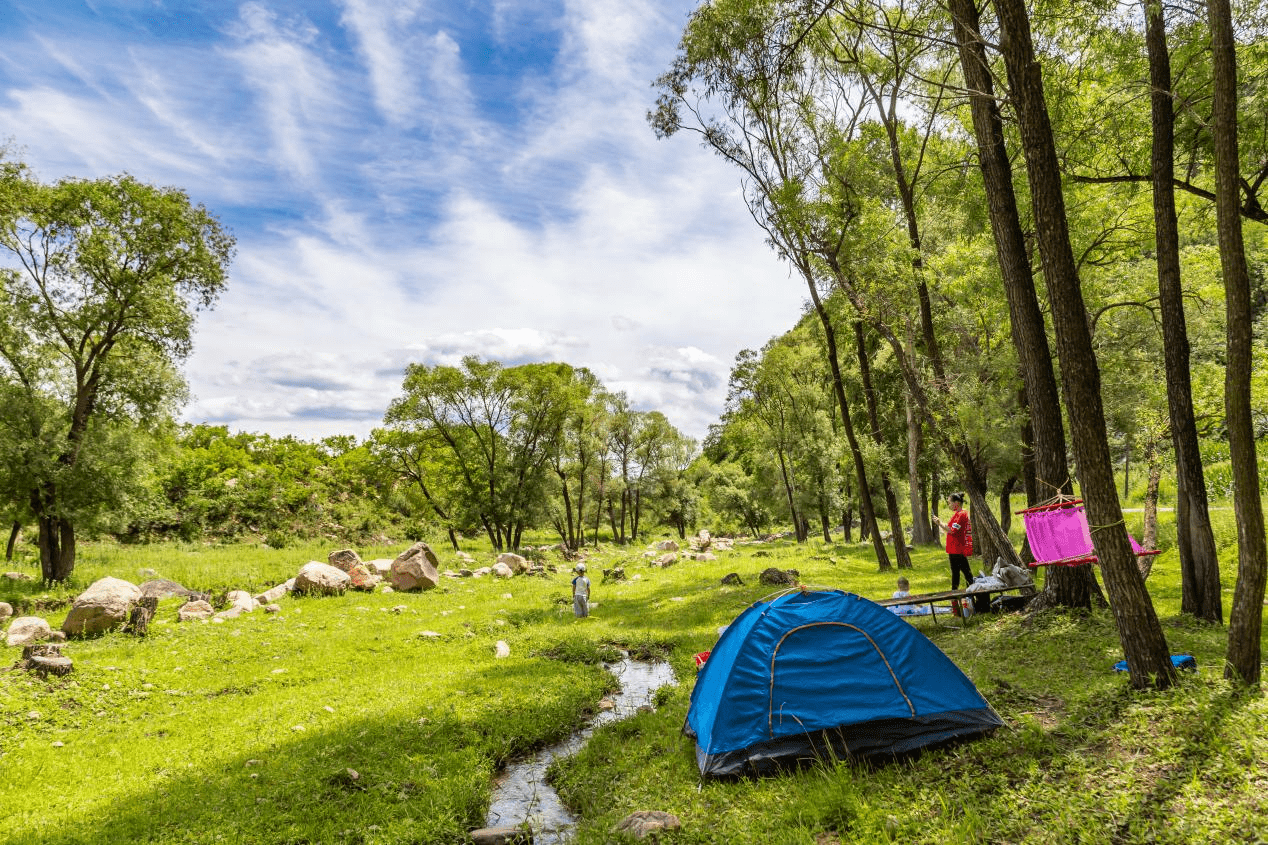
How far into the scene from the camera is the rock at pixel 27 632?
1225 centimetres

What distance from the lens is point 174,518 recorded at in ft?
114

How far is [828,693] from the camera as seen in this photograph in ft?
24.1

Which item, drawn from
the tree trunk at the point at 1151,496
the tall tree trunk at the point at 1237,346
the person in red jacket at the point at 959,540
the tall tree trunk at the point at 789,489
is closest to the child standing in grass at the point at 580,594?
the person in red jacket at the point at 959,540

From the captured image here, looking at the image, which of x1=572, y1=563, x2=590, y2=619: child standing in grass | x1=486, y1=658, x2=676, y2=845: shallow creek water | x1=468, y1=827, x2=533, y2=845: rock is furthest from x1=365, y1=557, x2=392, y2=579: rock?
x1=468, y1=827, x2=533, y2=845: rock

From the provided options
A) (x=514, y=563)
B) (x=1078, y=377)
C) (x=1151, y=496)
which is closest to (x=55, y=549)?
(x=514, y=563)

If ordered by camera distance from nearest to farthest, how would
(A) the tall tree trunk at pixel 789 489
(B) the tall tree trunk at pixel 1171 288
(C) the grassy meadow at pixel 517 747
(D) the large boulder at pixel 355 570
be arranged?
(C) the grassy meadow at pixel 517 747 → (B) the tall tree trunk at pixel 1171 288 → (D) the large boulder at pixel 355 570 → (A) the tall tree trunk at pixel 789 489

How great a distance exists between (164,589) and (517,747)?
585 inches

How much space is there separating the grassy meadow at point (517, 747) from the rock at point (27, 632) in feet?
2.24

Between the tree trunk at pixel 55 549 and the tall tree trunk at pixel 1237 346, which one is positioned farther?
the tree trunk at pixel 55 549

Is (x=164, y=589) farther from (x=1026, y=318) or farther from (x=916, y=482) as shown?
(x=916, y=482)

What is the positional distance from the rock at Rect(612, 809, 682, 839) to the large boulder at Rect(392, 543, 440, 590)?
52.3ft

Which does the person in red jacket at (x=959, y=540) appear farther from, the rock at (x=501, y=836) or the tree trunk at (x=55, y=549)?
the tree trunk at (x=55, y=549)

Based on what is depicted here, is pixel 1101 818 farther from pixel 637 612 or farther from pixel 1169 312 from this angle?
pixel 637 612

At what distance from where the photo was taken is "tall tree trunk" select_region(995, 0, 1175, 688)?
21.9 feet
